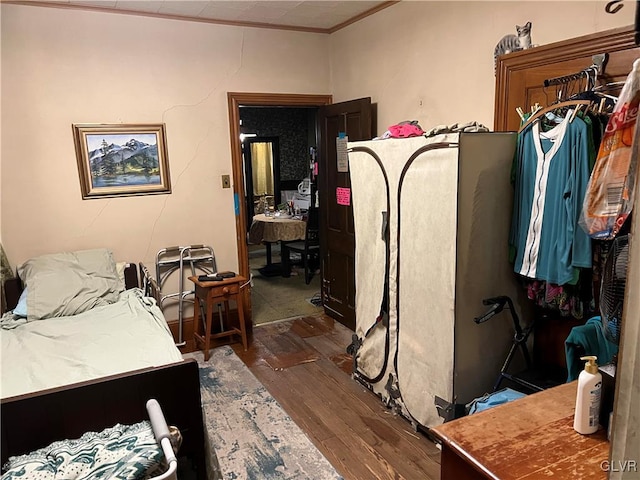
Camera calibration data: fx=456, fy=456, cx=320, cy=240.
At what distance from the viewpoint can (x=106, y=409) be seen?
5.80 ft

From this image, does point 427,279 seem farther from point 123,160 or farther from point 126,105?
point 126,105

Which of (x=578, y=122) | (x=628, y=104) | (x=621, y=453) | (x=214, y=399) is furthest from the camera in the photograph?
(x=214, y=399)

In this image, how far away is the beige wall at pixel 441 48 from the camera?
7.28ft

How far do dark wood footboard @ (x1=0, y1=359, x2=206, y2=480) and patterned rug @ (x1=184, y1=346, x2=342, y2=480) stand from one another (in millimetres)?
367

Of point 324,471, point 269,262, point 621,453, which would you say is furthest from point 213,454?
point 269,262

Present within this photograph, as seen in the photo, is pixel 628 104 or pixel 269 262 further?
pixel 269 262

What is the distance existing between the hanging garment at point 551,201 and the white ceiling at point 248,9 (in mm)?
1868

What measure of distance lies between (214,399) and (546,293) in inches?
80.4

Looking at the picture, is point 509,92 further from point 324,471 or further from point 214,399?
point 214,399

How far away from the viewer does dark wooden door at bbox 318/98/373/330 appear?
149 inches

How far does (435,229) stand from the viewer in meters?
2.23

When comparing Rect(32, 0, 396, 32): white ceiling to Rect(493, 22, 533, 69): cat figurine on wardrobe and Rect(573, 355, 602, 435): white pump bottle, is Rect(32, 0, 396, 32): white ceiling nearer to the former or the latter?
Rect(493, 22, 533, 69): cat figurine on wardrobe

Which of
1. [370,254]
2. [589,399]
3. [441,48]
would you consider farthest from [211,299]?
[589,399]

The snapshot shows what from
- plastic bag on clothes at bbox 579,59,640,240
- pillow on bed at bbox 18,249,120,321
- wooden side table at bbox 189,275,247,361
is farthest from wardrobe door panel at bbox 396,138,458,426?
pillow on bed at bbox 18,249,120,321
